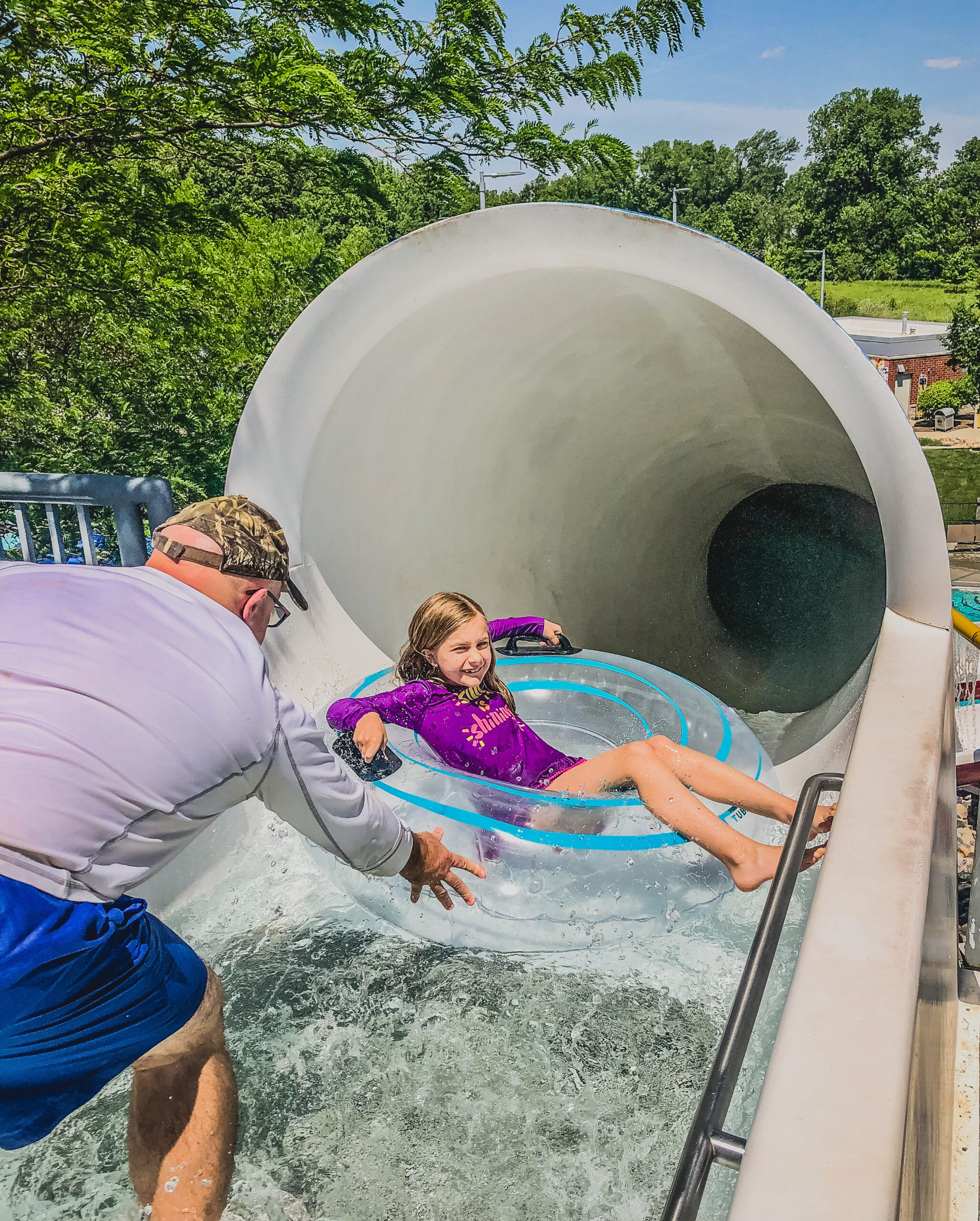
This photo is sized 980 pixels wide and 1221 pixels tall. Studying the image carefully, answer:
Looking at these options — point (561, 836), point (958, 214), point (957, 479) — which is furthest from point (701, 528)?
point (958, 214)

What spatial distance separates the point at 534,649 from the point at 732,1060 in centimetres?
250

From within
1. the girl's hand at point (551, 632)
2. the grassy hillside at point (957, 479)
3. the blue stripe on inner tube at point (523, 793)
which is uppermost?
the girl's hand at point (551, 632)

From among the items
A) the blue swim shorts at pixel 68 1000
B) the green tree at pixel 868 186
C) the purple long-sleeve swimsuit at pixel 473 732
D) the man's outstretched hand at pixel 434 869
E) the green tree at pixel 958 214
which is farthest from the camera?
the green tree at pixel 868 186

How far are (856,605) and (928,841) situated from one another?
105 inches

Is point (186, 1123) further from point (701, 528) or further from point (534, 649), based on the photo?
point (701, 528)

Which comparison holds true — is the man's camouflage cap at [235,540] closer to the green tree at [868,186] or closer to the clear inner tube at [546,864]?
the clear inner tube at [546,864]

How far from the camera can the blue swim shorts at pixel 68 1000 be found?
1.41 meters

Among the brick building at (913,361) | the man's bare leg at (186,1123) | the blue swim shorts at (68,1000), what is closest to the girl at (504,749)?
the man's bare leg at (186,1123)

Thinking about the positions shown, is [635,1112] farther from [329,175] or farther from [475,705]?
[329,175]

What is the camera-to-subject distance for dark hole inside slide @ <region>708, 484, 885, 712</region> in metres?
3.98

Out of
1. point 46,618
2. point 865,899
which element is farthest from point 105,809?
point 865,899

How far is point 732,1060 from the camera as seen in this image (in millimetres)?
1250

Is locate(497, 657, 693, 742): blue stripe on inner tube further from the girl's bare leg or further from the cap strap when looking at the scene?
the cap strap

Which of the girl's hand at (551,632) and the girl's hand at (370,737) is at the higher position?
the girl's hand at (370,737)
